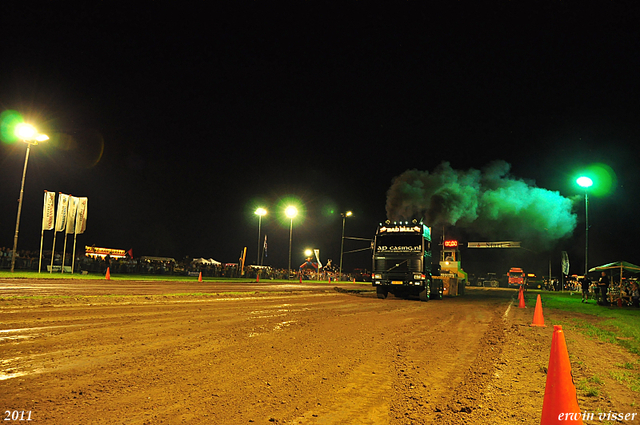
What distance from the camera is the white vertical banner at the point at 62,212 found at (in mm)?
30984

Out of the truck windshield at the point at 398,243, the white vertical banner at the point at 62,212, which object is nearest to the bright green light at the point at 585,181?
the truck windshield at the point at 398,243

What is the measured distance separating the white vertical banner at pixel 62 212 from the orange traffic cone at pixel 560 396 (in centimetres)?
3450

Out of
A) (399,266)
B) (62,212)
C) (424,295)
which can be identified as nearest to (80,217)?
(62,212)

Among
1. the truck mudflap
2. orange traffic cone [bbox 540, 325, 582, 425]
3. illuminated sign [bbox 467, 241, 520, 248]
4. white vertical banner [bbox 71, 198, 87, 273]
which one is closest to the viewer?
orange traffic cone [bbox 540, 325, 582, 425]

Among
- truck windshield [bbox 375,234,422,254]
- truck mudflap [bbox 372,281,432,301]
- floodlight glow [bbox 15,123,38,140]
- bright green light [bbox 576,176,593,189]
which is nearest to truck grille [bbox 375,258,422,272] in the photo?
truck windshield [bbox 375,234,422,254]

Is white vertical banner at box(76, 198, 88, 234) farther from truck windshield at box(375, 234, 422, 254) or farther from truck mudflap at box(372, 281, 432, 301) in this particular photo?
truck mudflap at box(372, 281, 432, 301)

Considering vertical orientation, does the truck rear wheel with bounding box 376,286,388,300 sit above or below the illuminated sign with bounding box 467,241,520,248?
below

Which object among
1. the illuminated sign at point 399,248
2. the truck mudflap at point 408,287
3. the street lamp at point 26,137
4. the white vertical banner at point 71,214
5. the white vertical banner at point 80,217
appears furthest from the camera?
the white vertical banner at point 80,217

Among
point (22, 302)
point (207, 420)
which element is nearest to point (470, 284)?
point (22, 302)

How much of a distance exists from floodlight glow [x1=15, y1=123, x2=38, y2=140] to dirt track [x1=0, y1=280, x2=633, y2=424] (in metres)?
23.3

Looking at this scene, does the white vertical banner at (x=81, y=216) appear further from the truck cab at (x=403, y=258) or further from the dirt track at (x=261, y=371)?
the truck cab at (x=403, y=258)

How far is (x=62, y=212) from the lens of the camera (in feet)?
103

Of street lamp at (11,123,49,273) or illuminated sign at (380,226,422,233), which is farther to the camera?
street lamp at (11,123,49,273)

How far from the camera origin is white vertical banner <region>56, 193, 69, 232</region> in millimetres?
30984
